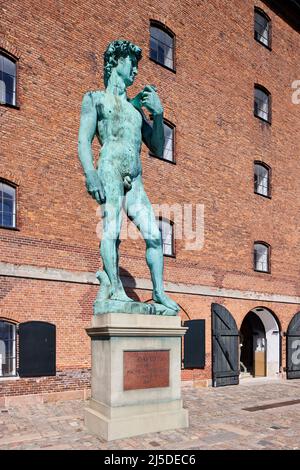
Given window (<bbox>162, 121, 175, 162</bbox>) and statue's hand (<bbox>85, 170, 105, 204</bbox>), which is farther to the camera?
window (<bbox>162, 121, 175, 162</bbox>)

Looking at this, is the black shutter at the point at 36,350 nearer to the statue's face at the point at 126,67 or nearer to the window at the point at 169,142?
the statue's face at the point at 126,67

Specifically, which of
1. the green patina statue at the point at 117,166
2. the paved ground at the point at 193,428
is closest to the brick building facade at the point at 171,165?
the paved ground at the point at 193,428

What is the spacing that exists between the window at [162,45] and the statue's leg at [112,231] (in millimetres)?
8527

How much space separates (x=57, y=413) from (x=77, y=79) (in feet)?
27.2

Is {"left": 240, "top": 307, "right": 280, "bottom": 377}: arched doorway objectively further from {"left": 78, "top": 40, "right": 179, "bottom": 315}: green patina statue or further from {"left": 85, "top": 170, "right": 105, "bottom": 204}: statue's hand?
{"left": 85, "top": 170, "right": 105, "bottom": 204}: statue's hand

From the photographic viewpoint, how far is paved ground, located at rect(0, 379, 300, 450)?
6098 millimetres

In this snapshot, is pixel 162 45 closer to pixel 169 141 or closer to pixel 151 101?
pixel 169 141

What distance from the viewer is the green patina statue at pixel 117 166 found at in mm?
6859

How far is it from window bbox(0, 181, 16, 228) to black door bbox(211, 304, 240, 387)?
689 cm

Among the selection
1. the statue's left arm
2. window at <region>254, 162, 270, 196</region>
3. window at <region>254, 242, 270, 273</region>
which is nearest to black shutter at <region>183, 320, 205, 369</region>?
window at <region>254, 242, 270, 273</region>

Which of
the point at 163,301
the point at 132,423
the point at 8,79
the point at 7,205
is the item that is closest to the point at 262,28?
the point at 8,79

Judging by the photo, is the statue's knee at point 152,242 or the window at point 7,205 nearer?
the statue's knee at point 152,242

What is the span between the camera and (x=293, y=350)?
55.9 ft

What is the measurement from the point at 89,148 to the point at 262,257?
1162 centimetres
